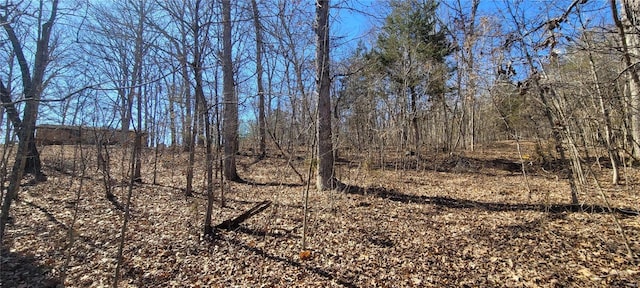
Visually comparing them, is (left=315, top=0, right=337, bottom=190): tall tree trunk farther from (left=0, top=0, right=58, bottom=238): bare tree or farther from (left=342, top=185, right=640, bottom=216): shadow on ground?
(left=0, top=0, right=58, bottom=238): bare tree

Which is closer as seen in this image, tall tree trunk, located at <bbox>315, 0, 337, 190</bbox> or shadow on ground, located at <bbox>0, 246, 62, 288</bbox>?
shadow on ground, located at <bbox>0, 246, 62, 288</bbox>

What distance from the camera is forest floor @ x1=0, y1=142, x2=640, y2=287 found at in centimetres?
315

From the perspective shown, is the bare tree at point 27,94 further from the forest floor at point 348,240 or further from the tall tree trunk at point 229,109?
the tall tree trunk at point 229,109

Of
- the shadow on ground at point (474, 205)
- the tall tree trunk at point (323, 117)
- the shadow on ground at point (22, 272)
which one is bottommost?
the shadow on ground at point (22, 272)


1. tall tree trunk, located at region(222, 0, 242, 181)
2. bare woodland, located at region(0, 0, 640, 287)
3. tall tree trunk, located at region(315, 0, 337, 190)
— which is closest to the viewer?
bare woodland, located at region(0, 0, 640, 287)

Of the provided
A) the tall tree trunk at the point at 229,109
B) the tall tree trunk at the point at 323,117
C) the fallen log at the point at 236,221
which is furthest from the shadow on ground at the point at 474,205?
the tall tree trunk at the point at 229,109

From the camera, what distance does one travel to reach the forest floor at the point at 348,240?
3.15 meters

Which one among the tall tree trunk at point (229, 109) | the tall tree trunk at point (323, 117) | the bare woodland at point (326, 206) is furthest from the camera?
the tall tree trunk at point (229, 109)

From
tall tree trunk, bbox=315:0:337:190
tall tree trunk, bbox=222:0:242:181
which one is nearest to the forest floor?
tall tree trunk, bbox=315:0:337:190

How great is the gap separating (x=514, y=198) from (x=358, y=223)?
124 inches

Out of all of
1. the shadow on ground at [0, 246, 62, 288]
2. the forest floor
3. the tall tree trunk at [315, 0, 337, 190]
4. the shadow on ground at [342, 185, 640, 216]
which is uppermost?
the tall tree trunk at [315, 0, 337, 190]

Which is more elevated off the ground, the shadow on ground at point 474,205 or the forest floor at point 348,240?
the shadow on ground at point 474,205

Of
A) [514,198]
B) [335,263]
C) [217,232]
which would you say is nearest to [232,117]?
[217,232]

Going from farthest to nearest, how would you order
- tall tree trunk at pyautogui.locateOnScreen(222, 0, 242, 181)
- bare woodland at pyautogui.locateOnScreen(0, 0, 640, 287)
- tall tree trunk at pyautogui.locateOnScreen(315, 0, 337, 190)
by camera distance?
tall tree trunk at pyautogui.locateOnScreen(222, 0, 242, 181)
tall tree trunk at pyautogui.locateOnScreen(315, 0, 337, 190)
bare woodland at pyautogui.locateOnScreen(0, 0, 640, 287)
